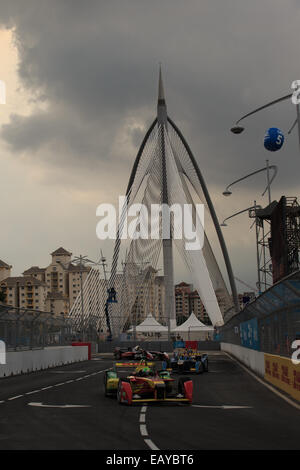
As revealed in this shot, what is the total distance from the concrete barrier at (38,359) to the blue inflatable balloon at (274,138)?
15.3 meters

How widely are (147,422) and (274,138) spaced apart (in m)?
10.1

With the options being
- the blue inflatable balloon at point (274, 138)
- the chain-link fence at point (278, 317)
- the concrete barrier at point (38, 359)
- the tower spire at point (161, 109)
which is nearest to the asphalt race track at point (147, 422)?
the chain-link fence at point (278, 317)

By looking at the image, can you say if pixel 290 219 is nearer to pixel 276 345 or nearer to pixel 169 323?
pixel 169 323

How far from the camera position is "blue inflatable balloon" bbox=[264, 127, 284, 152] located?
18875 mm

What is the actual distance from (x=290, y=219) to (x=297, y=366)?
3855 centimetres

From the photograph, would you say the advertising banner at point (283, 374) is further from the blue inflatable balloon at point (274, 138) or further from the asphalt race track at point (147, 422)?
the blue inflatable balloon at point (274, 138)

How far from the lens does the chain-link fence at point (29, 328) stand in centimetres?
2784

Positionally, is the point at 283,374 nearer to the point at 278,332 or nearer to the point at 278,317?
the point at 278,332

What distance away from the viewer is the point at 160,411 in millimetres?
13875

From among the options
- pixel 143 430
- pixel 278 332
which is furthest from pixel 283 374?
pixel 143 430

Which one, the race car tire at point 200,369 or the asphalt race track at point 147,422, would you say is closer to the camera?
the asphalt race track at point 147,422

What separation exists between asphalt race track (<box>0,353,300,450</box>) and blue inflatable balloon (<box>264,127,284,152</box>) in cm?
714

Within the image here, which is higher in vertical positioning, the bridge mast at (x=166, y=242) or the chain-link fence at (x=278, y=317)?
the bridge mast at (x=166, y=242)
